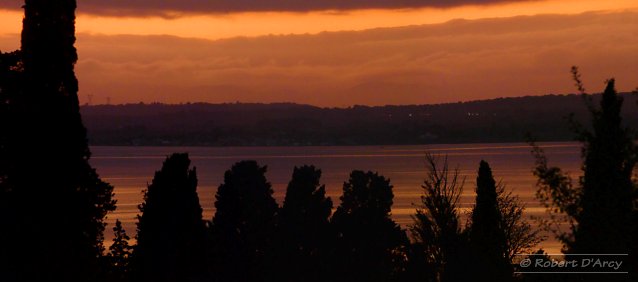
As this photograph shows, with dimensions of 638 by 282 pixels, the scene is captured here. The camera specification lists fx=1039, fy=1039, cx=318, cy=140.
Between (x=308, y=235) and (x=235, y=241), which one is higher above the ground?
(x=235, y=241)

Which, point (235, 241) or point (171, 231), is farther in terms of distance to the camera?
point (235, 241)

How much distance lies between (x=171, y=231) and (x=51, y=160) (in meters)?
6.63

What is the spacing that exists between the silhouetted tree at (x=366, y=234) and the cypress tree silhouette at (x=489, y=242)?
25.7 metres

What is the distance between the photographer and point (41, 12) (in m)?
29.4

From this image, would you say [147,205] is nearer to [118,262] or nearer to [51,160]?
[118,262]

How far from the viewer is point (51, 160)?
27.7 m

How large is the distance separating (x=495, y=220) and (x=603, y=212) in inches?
780

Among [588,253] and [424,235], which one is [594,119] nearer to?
[588,253]

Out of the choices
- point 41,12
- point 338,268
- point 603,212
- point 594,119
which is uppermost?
point 41,12

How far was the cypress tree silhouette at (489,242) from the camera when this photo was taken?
3772 centimetres

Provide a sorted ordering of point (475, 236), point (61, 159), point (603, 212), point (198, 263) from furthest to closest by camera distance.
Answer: point (475, 236)
point (198, 263)
point (61, 159)
point (603, 212)

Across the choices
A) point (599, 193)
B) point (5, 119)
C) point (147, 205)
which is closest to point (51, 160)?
point (5, 119)

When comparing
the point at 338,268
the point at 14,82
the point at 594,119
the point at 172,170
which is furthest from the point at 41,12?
the point at 338,268

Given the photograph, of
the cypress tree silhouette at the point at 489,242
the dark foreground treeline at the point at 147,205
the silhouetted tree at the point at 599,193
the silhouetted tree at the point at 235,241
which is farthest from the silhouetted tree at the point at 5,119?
the silhouetted tree at the point at 235,241
